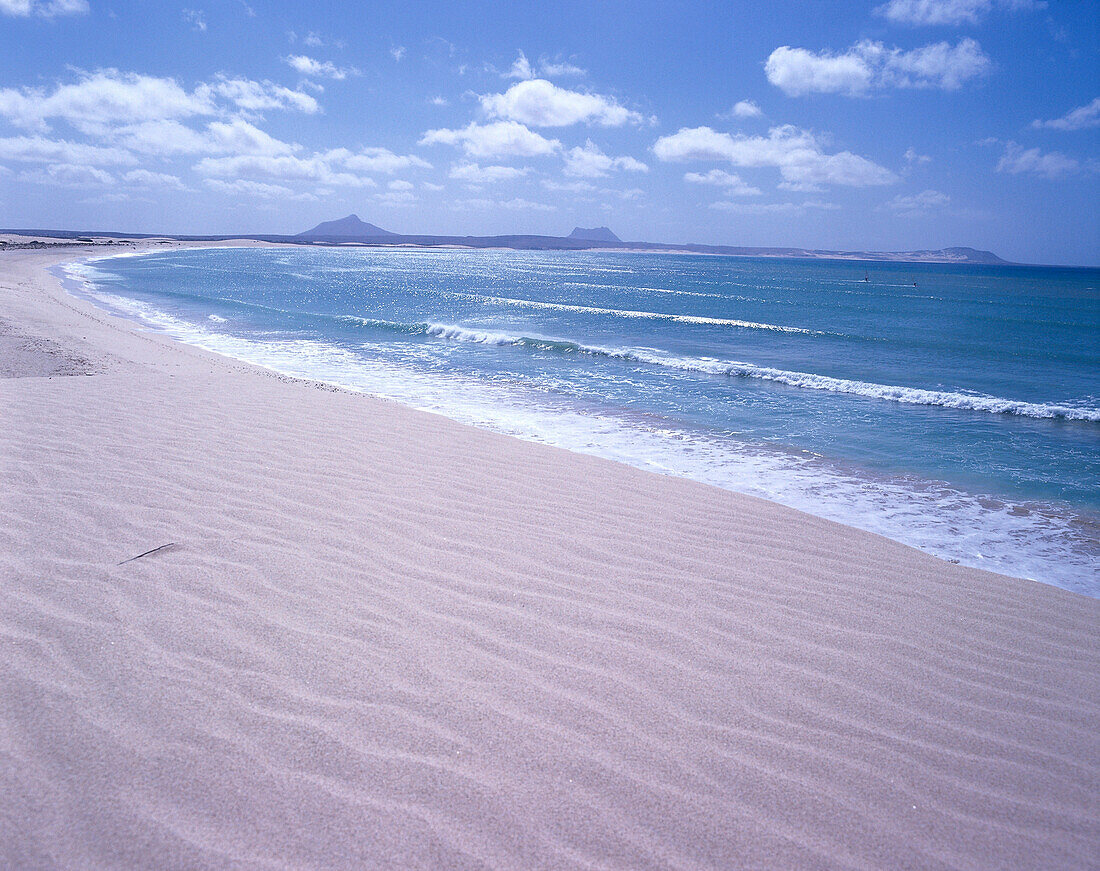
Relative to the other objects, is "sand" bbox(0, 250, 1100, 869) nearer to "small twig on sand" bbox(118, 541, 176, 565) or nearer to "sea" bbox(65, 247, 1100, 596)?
"small twig on sand" bbox(118, 541, 176, 565)

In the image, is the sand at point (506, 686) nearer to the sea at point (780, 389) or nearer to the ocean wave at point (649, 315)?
the sea at point (780, 389)

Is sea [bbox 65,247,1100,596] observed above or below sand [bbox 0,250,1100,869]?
above

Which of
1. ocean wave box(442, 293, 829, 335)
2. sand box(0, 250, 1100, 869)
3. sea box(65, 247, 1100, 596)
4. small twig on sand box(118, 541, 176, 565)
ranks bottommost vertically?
sand box(0, 250, 1100, 869)

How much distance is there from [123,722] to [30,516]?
2.88m

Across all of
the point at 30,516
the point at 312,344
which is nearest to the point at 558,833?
the point at 30,516

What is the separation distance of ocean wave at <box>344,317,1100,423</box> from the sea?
7 cm

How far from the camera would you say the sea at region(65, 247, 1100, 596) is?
6.70 meters

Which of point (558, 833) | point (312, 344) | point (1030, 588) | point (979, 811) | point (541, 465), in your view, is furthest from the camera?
point (312, 344)

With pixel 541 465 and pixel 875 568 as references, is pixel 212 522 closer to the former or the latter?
pixel 541 465

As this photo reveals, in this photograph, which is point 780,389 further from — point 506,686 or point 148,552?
point 148,552

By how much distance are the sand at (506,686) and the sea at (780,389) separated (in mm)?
1539

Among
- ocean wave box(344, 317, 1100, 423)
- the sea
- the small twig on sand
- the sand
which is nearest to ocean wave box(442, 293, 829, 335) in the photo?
the sea

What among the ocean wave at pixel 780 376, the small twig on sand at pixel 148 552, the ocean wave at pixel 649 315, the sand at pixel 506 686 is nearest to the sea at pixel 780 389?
the ocean wave at pixel 780 376

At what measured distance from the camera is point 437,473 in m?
6.34
